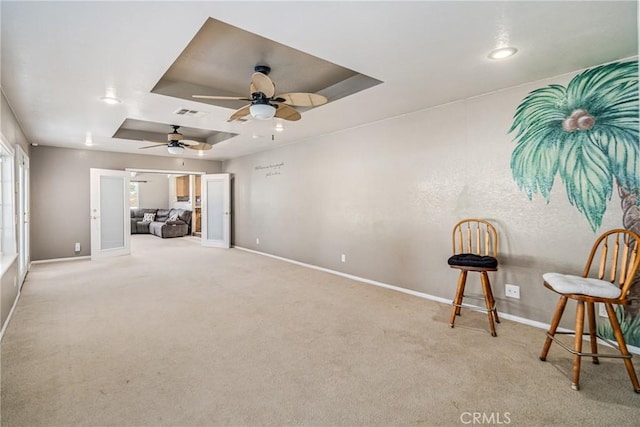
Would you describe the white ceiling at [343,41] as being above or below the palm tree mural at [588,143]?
above

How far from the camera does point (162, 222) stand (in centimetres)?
1066

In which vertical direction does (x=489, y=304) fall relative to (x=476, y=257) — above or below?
below

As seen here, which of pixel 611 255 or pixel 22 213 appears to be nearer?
pixel 611 255

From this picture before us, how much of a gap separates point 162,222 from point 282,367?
985 cm

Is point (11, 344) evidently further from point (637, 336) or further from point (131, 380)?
point (637, 336)

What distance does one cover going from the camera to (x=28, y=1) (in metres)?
1.76

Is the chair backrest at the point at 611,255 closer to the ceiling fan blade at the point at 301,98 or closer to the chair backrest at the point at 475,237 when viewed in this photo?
the chair backrest at the point at 475,237

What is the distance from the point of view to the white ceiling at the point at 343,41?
186 centimetres

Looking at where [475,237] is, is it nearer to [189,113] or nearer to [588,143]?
[588,143]

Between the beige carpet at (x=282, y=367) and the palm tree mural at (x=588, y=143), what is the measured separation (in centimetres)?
122

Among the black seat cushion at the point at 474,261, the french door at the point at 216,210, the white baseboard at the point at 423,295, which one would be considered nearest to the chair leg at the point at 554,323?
the white baseboard at the point at 423,295

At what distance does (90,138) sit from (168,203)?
7625 millimetres

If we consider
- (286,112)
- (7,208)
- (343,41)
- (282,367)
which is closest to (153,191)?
(7,208)

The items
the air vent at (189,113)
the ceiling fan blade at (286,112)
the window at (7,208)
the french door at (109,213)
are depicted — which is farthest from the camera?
the french door at (109,213)
